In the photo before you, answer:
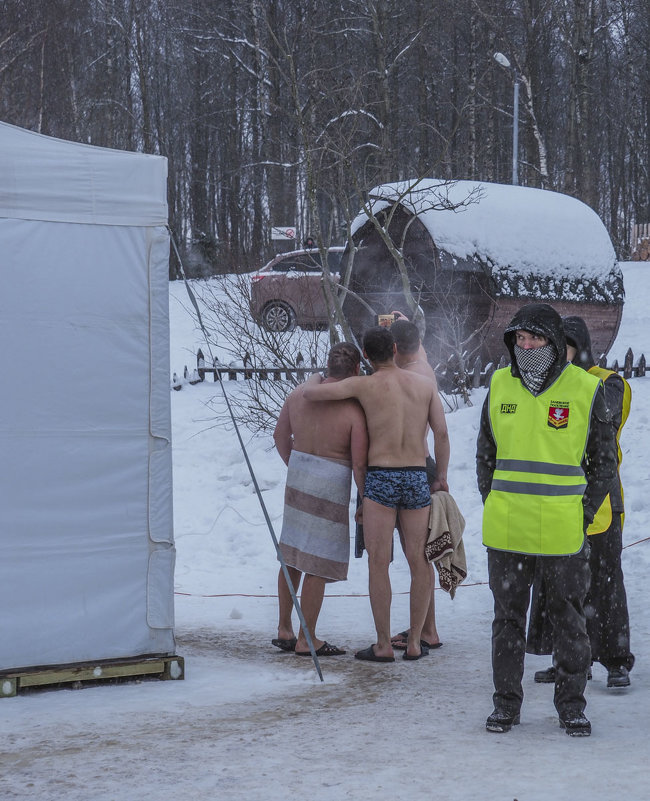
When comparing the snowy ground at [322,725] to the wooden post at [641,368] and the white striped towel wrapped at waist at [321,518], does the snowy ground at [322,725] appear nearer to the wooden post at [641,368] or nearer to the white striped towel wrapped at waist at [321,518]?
the white striped towel wrapped at waist at [321,518]

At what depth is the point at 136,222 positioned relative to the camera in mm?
5223

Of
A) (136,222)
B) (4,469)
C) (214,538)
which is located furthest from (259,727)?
(214,538)

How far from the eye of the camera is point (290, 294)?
15891 mm

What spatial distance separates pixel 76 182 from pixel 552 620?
2.89 meters

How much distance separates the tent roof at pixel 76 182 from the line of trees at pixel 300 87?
55.6ft

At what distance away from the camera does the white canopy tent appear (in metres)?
4.91

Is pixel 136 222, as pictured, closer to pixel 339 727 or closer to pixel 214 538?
pixel 339 727

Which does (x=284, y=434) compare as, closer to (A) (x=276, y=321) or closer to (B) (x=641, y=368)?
(A) (x=276, y=321)

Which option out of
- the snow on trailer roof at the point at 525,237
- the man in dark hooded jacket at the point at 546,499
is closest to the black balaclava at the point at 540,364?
the man in dark hooded jacket at the point at 546,499

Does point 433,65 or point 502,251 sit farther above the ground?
point 433,65

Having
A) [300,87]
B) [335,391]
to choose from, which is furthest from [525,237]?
[300,87]

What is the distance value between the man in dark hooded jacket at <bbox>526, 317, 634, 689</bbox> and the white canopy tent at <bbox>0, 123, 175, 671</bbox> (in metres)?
1.73

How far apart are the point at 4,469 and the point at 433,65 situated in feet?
97.3

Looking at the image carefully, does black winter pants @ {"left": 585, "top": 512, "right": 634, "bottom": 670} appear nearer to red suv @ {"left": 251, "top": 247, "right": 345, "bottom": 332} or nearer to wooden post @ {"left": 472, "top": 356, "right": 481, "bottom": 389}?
red suv @ {"left": 251, "top": 247, "right": 345, "bottom": 332}
